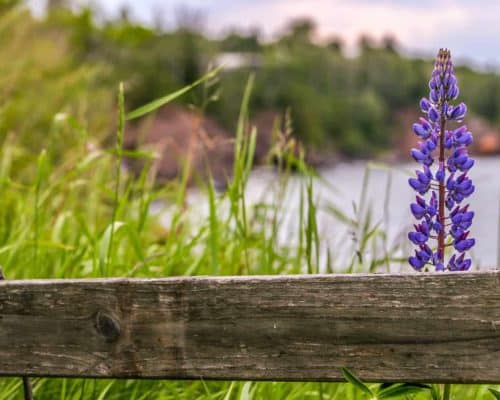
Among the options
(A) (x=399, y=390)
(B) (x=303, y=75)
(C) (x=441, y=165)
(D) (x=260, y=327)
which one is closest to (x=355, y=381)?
(A) (x=399, y=390)

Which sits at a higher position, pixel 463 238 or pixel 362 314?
pixel 463 238

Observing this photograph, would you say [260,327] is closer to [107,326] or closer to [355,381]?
[355,381]

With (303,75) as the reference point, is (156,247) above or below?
below

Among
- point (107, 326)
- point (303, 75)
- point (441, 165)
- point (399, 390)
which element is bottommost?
point (399, 390)

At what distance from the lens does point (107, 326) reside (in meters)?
1.66

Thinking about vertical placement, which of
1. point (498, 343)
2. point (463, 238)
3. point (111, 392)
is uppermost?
point (463, 238)

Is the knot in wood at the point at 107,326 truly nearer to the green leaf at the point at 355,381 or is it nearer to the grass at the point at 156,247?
the grass at the point at 156,247

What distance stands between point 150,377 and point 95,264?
75 cm

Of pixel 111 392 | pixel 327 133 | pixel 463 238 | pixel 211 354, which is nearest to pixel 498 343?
pixel 463 238

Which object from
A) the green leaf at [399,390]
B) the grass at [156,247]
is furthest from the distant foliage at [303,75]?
the green leaf at [399,390]

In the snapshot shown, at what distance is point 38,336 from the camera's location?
5.69 ft

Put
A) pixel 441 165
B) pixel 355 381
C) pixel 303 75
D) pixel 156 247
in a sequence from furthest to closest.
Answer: pixel 303 75 < pixel 156 247 < pixel 441 165 < pixel 355 381

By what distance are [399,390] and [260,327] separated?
306mm

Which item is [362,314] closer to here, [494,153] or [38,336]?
[38,336]
